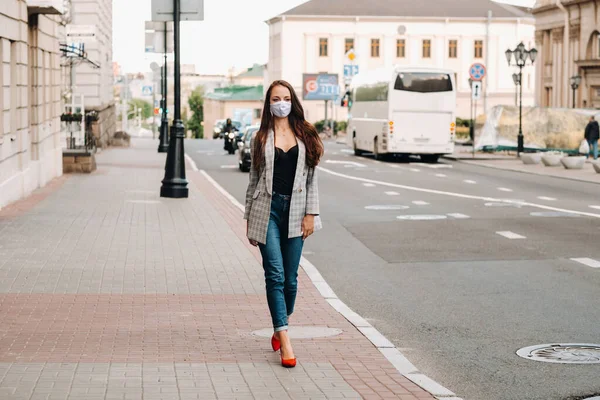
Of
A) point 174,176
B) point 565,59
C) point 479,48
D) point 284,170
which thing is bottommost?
point 174,176

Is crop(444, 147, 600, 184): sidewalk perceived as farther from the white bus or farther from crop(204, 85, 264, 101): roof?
crop(204, 85, 264, 101): roof

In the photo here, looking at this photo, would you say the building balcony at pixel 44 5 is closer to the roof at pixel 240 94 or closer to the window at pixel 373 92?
the window at pixel 373 92

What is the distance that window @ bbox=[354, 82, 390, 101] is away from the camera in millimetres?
44344

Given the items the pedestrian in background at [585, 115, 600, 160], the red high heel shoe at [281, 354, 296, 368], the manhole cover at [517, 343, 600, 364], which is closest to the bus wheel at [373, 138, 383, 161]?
the pedestrian in background at [585, 115, 600, 160]

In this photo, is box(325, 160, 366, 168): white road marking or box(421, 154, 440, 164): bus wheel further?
box(421, 154, 440, 164): bus wheel

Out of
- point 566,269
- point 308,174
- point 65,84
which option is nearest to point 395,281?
point 566,269

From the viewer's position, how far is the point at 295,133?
26.3 feet

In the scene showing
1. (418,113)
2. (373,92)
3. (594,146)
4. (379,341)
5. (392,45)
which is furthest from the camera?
(392,45)

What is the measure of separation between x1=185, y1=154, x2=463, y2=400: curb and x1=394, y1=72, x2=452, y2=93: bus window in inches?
1206

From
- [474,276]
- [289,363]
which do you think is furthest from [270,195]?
[474,276]

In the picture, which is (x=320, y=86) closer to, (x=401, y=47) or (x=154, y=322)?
(x=401, y=47)

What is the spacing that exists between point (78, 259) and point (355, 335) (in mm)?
4951

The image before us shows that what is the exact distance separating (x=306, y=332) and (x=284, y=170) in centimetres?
163

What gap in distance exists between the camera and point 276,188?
8.02 meters
